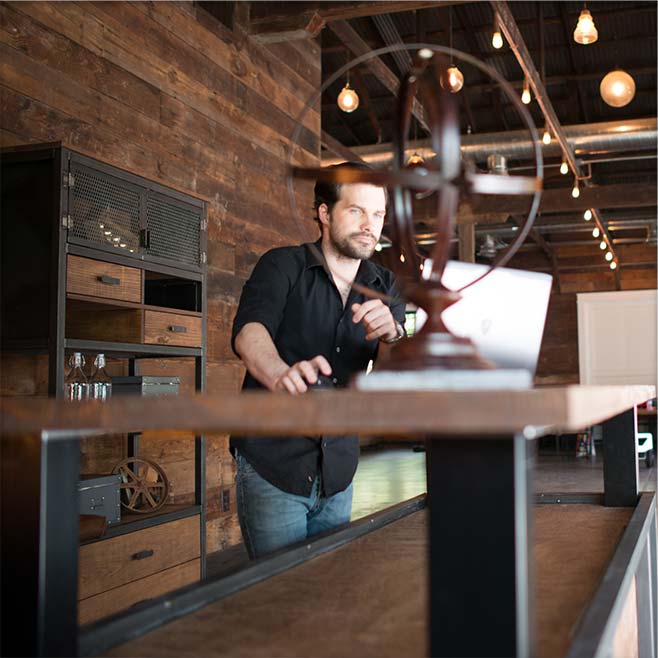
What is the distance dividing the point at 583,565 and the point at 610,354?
1737 centimetres

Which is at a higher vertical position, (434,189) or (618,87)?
(618,87)

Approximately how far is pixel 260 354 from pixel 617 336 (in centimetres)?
1722

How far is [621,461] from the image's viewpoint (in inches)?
90.7

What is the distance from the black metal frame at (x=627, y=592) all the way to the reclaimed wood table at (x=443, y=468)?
11 centimetres

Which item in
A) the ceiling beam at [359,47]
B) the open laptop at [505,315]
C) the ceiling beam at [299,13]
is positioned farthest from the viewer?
the ceiling beam at [359,47]

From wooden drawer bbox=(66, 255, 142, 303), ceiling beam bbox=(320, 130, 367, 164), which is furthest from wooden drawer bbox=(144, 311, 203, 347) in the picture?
ceiling beam bbox=(320, 130, 367, 164)

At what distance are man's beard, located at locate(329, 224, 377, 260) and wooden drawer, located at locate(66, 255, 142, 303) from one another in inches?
62.4

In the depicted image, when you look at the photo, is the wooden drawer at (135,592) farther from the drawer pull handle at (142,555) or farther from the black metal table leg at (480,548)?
the black metal table leg at (480,548)

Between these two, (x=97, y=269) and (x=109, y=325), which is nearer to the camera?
(x=97, y=269)

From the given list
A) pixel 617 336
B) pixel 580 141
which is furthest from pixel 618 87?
pixel 617 336

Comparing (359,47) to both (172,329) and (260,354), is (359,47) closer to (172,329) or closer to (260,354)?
(172,329)

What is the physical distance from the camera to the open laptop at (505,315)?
160cm

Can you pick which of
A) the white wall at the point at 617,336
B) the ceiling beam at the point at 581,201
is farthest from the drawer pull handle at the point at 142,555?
the white wall at the point at 617,336

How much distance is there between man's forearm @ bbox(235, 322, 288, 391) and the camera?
1790 mm
